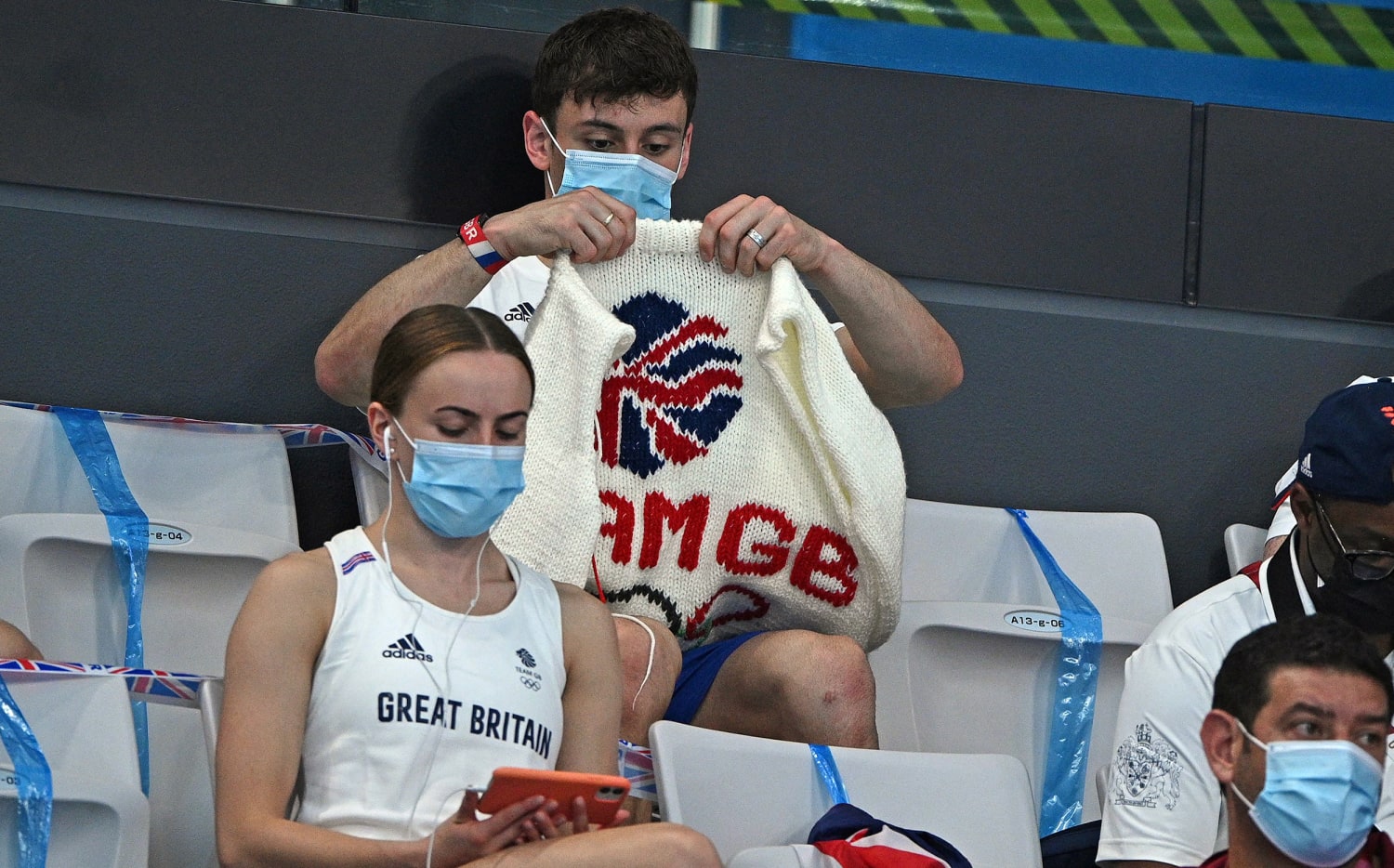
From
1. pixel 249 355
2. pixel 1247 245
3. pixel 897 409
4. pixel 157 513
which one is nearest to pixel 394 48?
pixel 249 355

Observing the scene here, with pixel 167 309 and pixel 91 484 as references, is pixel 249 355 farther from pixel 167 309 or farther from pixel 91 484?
pixel 91 484

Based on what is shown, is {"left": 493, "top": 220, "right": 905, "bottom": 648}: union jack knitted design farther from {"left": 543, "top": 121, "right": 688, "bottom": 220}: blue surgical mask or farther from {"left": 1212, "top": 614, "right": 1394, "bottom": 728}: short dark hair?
{"left": 1212, "top": 614, "right": 1394, "bottom": 728}: short dark hair

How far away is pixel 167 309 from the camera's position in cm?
310

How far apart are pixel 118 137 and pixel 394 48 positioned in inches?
20.6

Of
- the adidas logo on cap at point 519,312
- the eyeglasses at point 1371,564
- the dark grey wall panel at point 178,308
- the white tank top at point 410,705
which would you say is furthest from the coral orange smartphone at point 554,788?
the dark grey wall panel at point 178,308

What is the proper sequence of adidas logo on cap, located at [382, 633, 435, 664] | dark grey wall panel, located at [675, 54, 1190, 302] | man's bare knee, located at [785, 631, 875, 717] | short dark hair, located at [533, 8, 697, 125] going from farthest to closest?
dark grey wall panel, located at [675, 54, 1190, 302]
short dark hair, located at [533, 8, 697, 125]
man's bare knee, located at [785, 631, 875, 717]
adidas logo on cap, located at [382, 633, 435, 664]

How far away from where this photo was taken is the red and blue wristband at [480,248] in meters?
2.46

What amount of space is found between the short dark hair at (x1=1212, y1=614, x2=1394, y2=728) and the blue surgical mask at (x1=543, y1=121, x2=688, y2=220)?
3.64ft

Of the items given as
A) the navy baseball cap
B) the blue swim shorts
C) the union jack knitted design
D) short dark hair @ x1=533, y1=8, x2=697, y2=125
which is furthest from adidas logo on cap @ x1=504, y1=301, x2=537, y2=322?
the navy baseball cap

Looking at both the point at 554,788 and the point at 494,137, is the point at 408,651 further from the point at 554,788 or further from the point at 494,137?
the point at 494,137

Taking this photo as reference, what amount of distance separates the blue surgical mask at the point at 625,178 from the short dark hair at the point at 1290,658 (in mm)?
1109

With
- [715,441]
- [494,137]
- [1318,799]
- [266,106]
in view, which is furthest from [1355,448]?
[266,106]

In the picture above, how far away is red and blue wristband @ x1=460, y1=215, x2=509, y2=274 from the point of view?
2.46 metres

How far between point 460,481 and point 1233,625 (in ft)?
3.46
